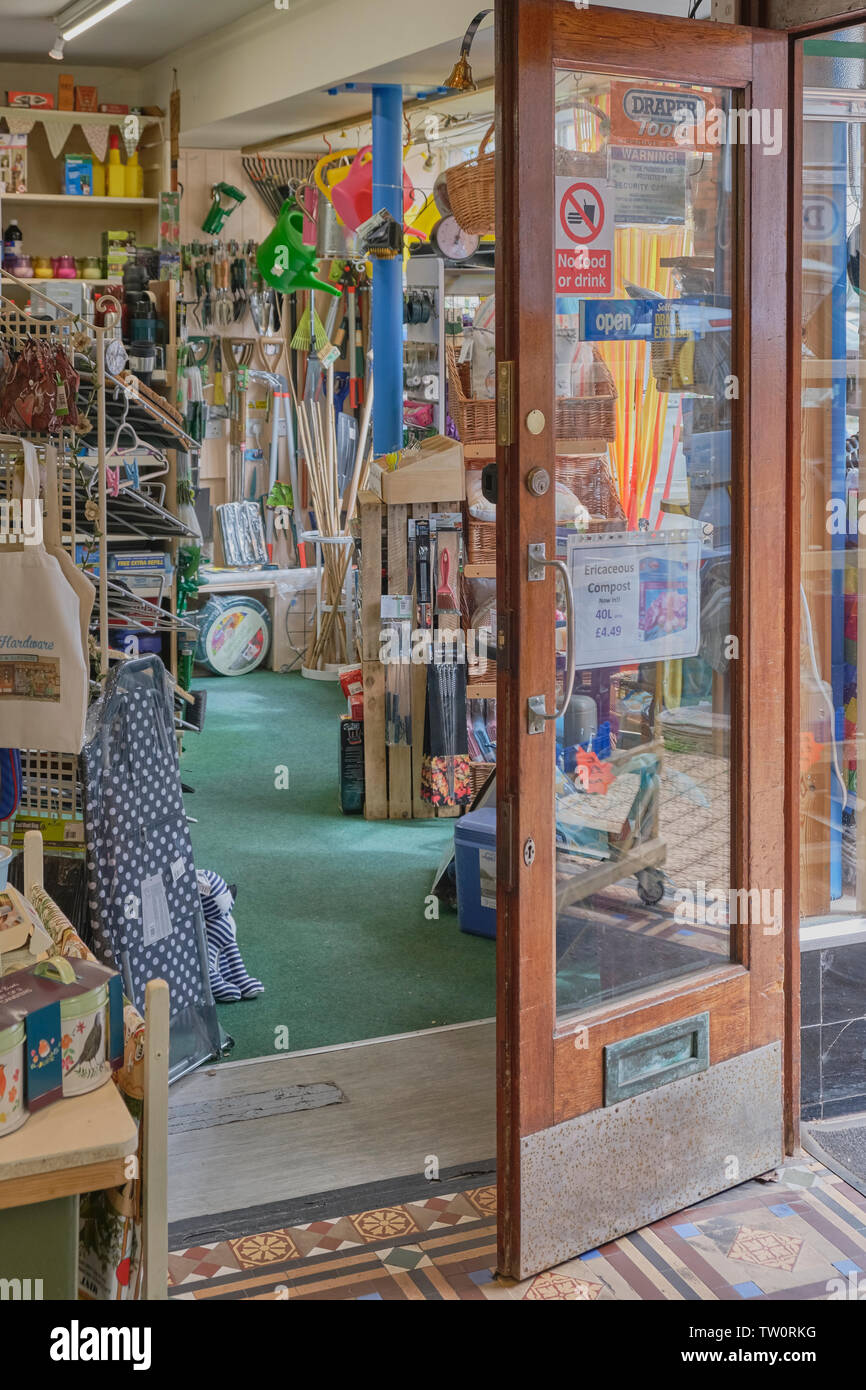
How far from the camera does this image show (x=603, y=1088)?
10.2 ft

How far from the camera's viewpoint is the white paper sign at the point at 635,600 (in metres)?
3.12

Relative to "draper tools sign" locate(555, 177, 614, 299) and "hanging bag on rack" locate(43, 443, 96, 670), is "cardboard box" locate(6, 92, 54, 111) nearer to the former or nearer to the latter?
"hanging bag on rack" locate(43, 443, 96, 670)

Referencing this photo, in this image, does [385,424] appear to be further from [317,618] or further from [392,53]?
[317,618]

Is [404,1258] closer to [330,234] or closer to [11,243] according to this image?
[330,234]

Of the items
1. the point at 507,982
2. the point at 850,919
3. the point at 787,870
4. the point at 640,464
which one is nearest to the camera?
the point at 507,982

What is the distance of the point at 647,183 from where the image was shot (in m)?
3.14

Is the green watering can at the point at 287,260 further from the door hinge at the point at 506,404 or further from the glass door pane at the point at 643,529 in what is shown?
the door hinge at the point at 506,404

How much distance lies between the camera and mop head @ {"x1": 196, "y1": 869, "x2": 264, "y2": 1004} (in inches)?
181

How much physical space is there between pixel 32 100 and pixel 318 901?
22.5 ft

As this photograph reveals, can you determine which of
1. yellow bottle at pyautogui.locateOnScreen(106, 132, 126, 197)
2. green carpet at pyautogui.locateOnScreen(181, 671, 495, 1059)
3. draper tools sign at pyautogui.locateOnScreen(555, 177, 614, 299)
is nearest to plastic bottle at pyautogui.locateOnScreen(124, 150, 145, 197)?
yellow bottle at pyautogui.locateOnScreen(106, 132, 126, 197)

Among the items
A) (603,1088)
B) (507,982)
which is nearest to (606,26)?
(507,982)

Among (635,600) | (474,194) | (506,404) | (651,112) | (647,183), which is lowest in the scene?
(635,600)

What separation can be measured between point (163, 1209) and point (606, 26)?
7.37 ft

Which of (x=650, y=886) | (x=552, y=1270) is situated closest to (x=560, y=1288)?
(x=552, y=1270)
